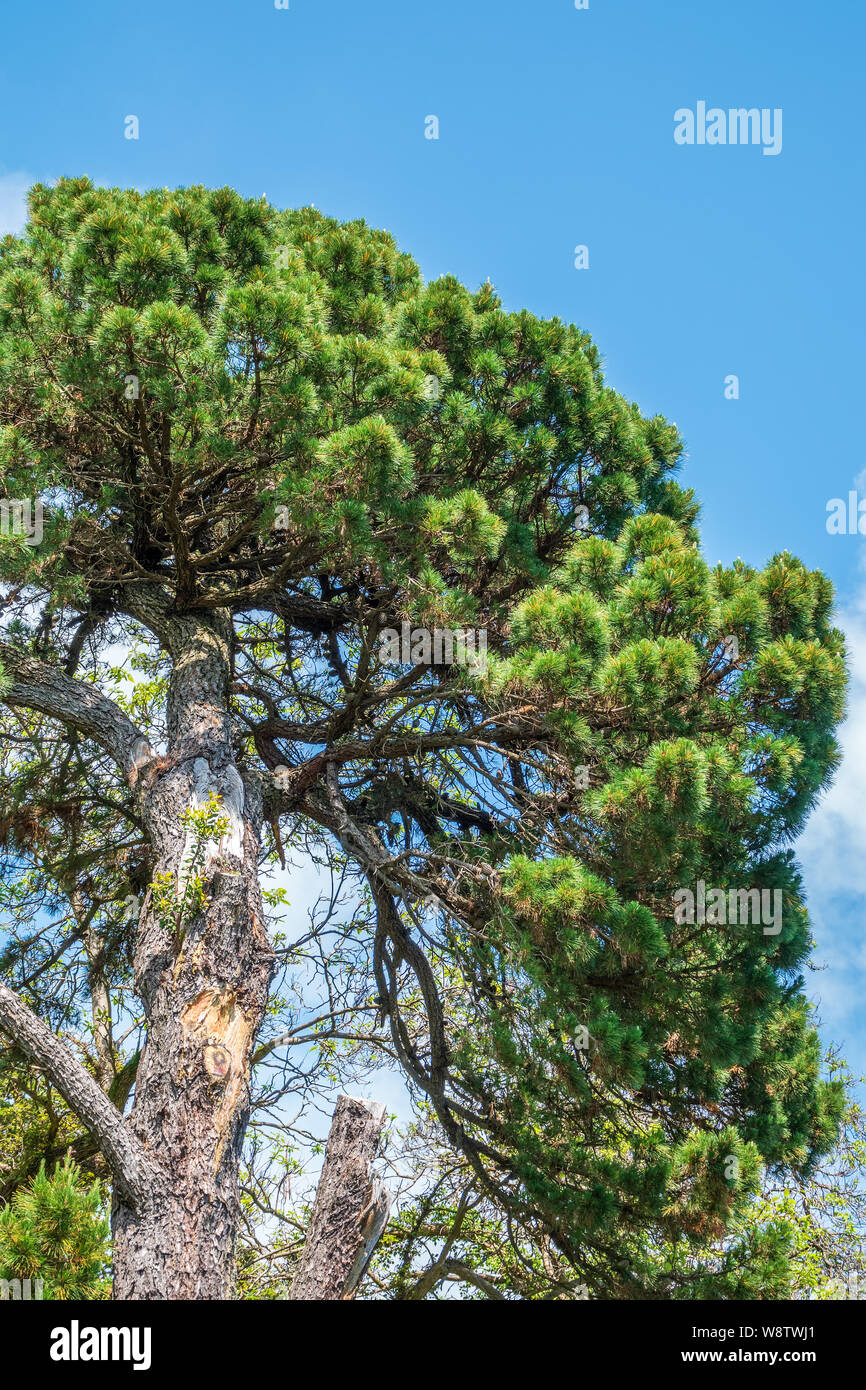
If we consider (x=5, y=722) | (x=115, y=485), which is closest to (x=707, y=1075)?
(x=115, y=485)

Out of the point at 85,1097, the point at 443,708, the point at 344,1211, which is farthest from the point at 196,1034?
the point at 443,708

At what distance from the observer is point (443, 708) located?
7.63 metres

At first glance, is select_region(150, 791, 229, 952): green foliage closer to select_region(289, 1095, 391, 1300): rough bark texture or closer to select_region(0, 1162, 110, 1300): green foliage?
select_region(289, 1095, 391, 1300): rough bark texture

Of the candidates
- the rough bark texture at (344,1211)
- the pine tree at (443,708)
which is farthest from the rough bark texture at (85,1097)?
the rough bark texture at (344,1211)

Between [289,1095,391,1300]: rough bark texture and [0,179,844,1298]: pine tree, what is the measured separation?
0.72 metres

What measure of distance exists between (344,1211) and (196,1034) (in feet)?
→ 4.25

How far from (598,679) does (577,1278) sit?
3.43 metres

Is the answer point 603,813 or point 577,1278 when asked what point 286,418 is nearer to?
point 603,813

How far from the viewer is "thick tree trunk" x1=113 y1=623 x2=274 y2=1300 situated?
5.02 metres

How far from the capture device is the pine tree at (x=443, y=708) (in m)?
5.33

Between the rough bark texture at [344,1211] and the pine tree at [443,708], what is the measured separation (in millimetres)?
719

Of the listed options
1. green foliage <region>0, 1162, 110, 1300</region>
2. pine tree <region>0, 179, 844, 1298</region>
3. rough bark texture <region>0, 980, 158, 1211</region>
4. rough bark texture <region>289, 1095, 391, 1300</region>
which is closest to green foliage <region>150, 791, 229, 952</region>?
pine tree <region>0, 179, 844, 1298</region>

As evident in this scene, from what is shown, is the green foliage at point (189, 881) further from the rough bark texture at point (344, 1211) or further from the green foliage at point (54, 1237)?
the green foliage at point (54, 1237)

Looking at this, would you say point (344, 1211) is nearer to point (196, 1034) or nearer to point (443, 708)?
point (196, 1034)
